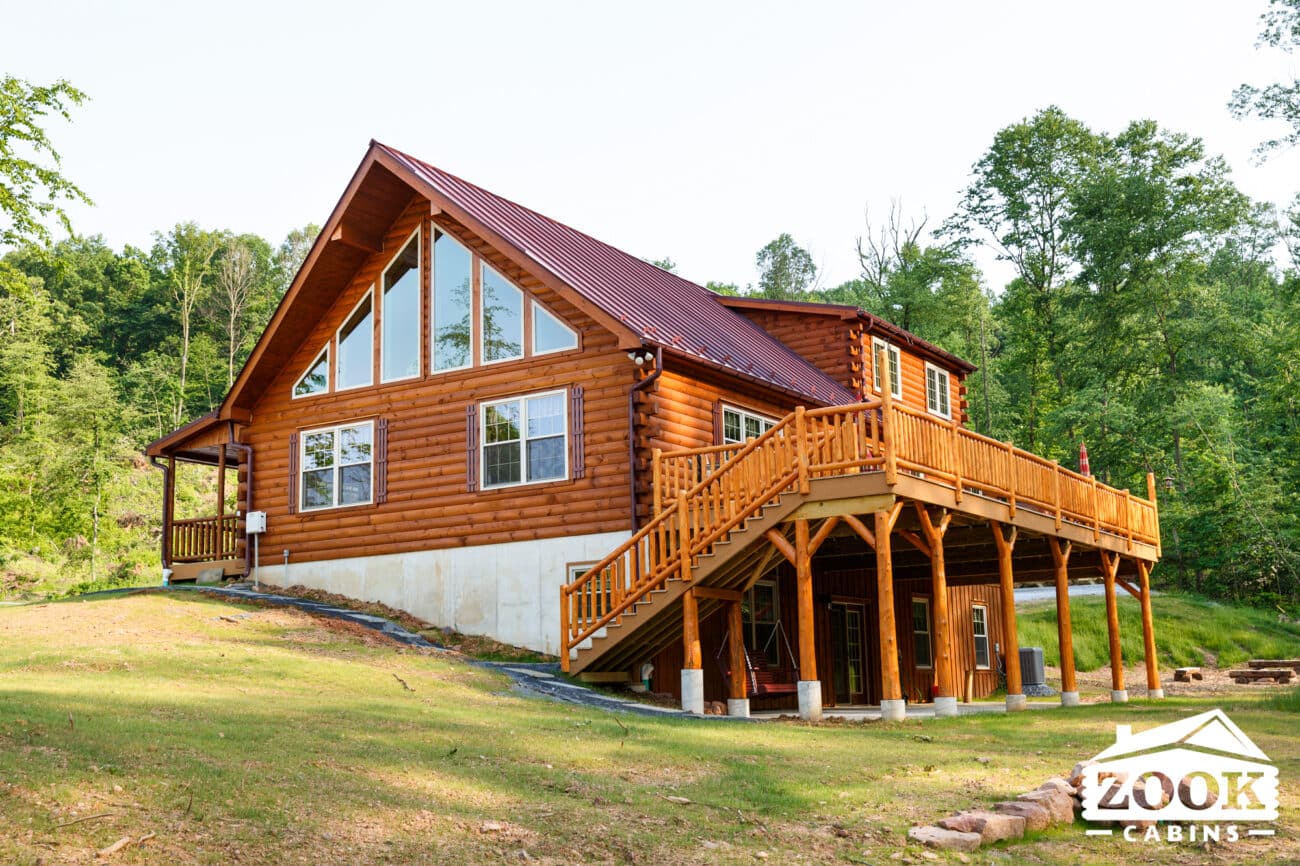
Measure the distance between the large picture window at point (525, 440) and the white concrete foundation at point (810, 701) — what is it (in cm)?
602

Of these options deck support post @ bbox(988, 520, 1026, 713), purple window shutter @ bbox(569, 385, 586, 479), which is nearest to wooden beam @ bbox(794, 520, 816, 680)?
deck support post @ bbox(988, 520, 1026, 713)

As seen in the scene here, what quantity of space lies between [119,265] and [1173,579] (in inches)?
2289

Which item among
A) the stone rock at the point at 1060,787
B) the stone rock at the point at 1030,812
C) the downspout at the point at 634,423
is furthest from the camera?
the downspout at the point at 634,423

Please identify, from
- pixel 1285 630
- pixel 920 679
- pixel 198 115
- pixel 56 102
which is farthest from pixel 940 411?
pixel 198 115

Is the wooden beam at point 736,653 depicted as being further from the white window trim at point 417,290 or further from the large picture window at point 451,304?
the white window trim at point 417,290

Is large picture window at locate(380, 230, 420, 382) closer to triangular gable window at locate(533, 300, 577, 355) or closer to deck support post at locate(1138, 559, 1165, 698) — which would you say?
triangular gable window at locate(533, 300, 577, 355)

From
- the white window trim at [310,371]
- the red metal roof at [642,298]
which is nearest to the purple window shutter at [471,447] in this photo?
the red metal roof at [642,298]

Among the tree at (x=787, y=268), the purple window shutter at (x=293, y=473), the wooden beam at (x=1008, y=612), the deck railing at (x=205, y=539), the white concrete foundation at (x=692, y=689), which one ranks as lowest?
the white concrete foundation at (x=692, y=689)

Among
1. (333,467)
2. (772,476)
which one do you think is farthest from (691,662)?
(333,467)

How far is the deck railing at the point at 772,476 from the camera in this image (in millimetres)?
15422

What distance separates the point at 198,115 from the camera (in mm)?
37406

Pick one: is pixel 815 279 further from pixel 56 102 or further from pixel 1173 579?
pixel 56 102

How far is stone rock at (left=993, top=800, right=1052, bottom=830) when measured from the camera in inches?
334

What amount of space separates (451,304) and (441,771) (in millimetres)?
13822
